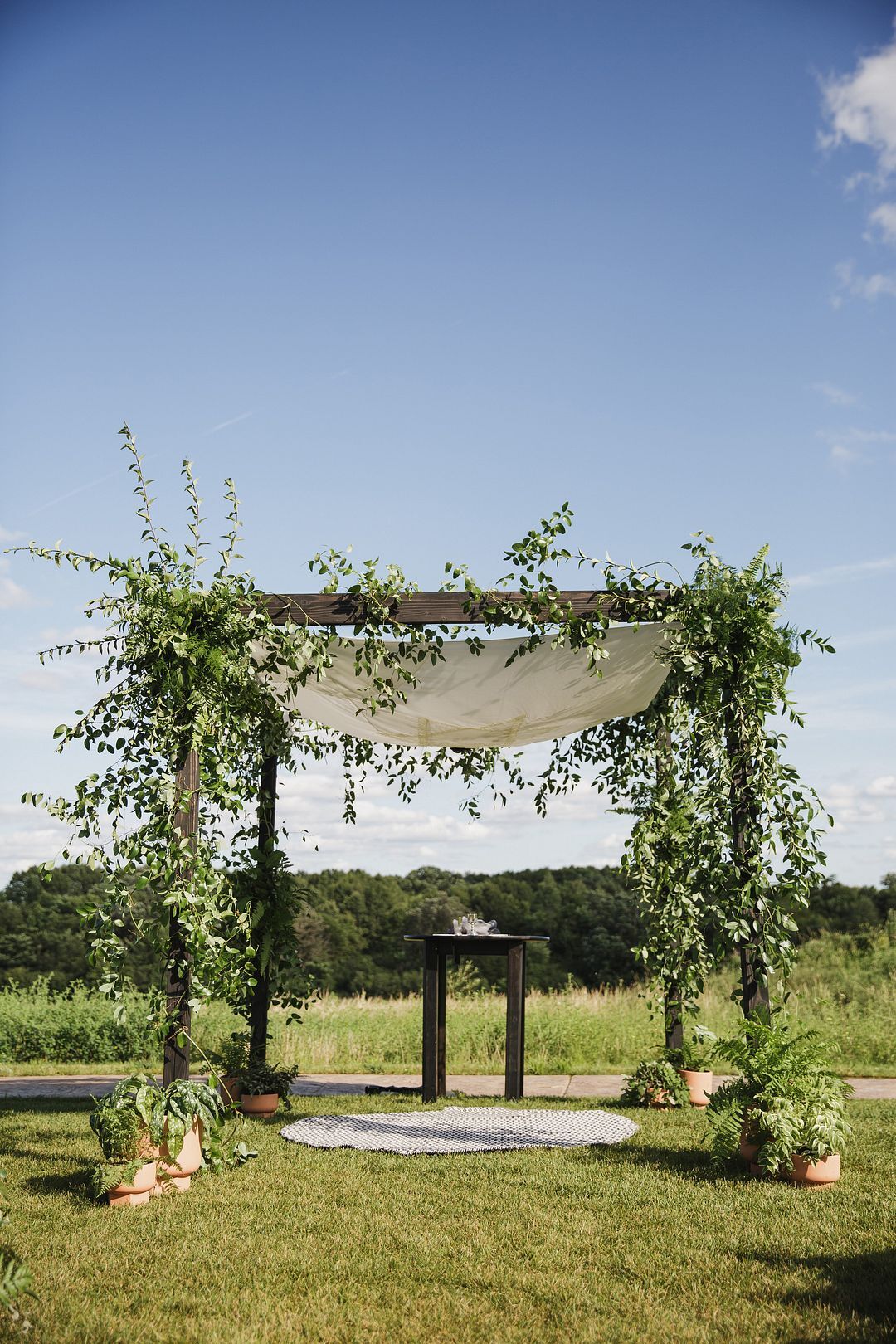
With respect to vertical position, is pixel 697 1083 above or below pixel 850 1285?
below

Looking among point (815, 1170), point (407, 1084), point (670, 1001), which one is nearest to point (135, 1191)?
point (815, 1170)

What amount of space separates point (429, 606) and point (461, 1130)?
128 inches

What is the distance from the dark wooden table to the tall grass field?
8.26ft

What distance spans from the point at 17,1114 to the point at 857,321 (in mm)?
7652

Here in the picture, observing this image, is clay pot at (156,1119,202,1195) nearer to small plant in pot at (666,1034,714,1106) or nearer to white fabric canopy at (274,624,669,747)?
white fabric canopy at (274,624,669,747)

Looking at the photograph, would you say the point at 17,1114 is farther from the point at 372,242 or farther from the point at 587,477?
the point at 372,242

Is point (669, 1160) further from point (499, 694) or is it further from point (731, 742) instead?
point (499, 694)

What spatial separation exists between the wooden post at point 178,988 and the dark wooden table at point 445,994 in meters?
2.41

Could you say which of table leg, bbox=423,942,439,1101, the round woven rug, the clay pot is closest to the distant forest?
table leg, bbox=423,942,439,1101

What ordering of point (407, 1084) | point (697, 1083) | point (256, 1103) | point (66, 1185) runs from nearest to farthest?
point (66, 1185) → point (256, 1103) → point (697, 1083) → point (407, 1084)

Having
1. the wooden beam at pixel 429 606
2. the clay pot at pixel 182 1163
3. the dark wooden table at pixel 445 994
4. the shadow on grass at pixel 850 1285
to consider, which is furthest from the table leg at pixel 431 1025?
the shadow on grass at pixel 850 1285

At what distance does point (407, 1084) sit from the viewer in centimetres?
910

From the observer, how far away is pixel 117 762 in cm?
540

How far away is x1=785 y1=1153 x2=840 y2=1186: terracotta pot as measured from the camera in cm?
471
